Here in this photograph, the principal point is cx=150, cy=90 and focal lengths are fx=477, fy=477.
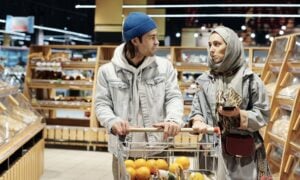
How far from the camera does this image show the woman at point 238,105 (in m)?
2.65

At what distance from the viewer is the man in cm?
260

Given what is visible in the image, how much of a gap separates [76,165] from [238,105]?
202 inches

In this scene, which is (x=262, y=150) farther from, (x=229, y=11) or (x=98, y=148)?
(x=229, y=11)

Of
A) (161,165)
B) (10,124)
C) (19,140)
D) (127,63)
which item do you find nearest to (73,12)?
(10,124)

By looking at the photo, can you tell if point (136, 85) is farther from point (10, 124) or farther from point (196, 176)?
point (10, 124)

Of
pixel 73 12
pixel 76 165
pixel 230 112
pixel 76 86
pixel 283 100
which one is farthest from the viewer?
pixel 73 12

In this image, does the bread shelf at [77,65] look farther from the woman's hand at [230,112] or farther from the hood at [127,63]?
the woman's hand at [230,112]

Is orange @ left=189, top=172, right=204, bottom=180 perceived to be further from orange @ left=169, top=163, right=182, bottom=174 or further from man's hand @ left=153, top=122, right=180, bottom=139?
man's hand @ left=153, top=122, right=180, bottom=139

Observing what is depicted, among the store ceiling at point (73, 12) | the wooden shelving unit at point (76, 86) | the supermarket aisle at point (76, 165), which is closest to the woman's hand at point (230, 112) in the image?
the supermarket aisle at point (76, 165)

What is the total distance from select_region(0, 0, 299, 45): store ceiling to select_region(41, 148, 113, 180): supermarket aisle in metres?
4.32

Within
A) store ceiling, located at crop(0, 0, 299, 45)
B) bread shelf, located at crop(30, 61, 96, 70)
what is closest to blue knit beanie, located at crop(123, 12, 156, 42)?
bread shelf, located at crop(30, 61, 96, 70)

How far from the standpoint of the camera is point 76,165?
24.1 feet

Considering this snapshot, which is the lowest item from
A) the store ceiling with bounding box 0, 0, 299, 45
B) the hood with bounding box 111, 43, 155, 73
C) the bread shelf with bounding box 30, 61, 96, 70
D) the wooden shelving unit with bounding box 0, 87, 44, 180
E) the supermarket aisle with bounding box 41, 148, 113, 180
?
the supermarket aisle with bounding box 41, 148, 113, 180

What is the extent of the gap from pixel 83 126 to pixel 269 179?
6873 millimetres
